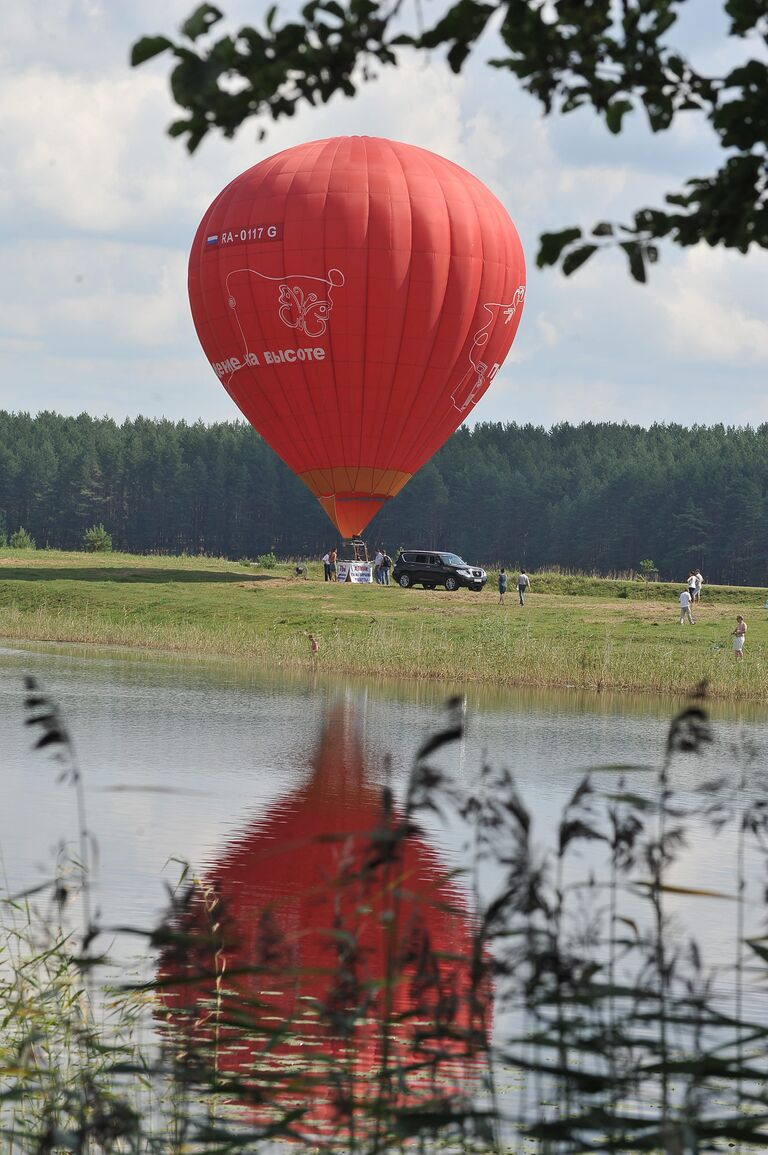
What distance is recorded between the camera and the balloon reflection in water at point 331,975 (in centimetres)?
403

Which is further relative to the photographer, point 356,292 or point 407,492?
point 407,492

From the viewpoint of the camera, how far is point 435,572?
5981 cm

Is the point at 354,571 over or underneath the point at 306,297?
underneath

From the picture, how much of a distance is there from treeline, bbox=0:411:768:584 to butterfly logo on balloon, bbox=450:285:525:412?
85707 mm

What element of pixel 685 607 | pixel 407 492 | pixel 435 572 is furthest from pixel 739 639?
pixel 407 492

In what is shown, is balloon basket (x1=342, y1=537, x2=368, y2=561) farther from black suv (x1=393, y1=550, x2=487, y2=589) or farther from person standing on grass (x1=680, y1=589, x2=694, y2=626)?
person standing on grass (x1=680, y1=589, x2=694, y2=626)

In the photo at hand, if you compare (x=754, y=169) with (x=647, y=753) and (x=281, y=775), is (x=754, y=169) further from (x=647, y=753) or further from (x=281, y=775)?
(x=647, y=753)

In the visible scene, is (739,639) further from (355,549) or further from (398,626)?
(355,549)

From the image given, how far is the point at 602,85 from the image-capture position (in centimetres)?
432

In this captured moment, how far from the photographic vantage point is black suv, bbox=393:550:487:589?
59469 mm

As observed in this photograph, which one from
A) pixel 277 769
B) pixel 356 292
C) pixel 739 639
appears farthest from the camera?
pixel 356 292

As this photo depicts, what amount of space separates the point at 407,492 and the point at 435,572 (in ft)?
296

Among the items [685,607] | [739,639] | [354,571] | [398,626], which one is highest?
[354,571]

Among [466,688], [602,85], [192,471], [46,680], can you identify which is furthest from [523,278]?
[192,471]
